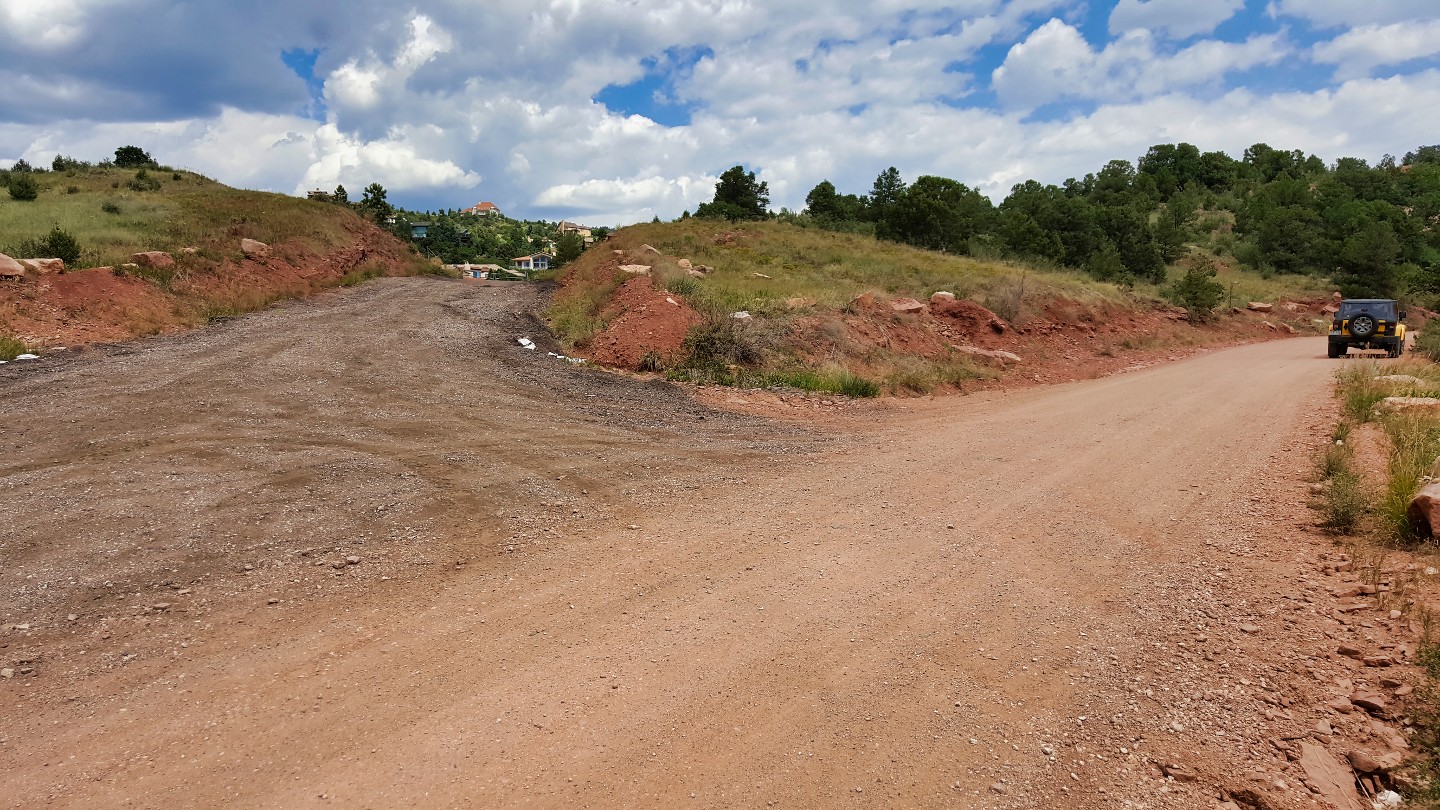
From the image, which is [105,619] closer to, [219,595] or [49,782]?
[219,595]

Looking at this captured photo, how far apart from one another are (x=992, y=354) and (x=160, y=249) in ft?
74.8

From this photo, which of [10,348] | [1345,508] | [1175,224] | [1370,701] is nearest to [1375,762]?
[1370,701]

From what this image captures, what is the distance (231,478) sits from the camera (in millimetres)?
6750

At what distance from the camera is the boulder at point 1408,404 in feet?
30.6

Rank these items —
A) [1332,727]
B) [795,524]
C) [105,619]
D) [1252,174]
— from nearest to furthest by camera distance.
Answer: [1332,727]
[105,619]
[795,524]
[1252,174]

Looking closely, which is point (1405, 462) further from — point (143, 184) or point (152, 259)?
point (143, 184)

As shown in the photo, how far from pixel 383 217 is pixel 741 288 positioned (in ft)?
115

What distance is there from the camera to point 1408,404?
966cm

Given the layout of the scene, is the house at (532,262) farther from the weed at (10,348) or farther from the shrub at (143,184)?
the weed at (10,348)

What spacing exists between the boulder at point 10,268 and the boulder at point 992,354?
824 inches

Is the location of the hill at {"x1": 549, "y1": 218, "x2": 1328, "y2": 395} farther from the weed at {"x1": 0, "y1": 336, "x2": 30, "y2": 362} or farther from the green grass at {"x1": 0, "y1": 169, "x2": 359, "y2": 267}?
the green grass at {"x1": 0, "y1": 169, "x2": 359, "y2": 267}

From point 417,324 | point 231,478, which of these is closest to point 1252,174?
point 417,324

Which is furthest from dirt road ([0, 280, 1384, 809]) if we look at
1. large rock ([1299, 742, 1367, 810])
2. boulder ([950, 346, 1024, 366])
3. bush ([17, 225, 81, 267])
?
bush ([17, 225, 81, 267])

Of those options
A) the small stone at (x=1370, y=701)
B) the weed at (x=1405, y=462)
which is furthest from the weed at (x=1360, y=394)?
the small stone at (x=1370, y=701)
